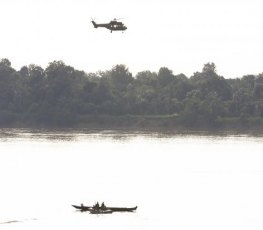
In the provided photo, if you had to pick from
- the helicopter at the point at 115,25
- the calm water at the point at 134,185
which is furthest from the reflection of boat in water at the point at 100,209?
the helicopter at the point at 115,25

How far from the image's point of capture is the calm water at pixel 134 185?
7925cm

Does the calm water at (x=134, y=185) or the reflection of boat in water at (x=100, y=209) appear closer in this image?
the reflection of boat in water at (x=100, y=209)

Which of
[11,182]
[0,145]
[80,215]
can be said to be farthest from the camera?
[0,145]

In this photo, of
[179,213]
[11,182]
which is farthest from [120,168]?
[179,213]

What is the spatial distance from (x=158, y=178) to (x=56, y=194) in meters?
24.1

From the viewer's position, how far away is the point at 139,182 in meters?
109

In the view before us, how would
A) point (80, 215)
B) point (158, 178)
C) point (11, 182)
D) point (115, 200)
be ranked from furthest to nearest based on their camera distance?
point (158, 178) → point (11, 182) → point (115, 200) → point (80, 215)

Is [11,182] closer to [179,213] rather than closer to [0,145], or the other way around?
[179,213]

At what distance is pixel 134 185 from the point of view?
346ft

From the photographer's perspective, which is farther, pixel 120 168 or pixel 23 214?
pixel 120 168

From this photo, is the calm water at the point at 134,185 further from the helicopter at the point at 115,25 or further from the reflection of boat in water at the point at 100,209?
the helicopter at the point at 115,25

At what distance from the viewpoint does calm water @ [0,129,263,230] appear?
79250 mm

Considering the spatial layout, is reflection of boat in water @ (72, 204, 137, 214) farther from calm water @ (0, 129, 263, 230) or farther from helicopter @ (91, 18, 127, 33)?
helicopter @ (91, 18, 127, 33)

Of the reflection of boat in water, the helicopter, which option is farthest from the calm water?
the helicopter
